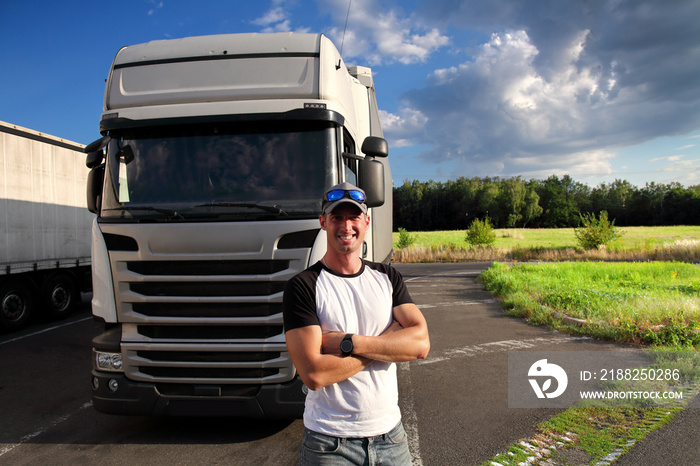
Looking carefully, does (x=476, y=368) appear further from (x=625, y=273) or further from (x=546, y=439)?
(x=625, y=273)

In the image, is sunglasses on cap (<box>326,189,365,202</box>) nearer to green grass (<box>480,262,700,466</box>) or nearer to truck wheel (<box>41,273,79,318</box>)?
green grass (<box>480,262,700,466</box>)

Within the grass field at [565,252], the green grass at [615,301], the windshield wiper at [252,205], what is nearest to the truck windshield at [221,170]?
the windshield wiper at [252,205]

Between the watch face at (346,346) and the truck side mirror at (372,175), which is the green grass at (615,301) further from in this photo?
the watch face at (346,346)

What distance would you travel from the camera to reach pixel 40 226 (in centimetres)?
952

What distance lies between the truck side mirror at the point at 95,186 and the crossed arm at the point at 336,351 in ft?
10.6

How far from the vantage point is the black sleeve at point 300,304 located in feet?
6.41

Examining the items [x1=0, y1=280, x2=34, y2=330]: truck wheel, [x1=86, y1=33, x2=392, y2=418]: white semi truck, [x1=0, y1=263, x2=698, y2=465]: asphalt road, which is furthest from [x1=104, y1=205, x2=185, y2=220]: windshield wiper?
[x1=0, y1=280, x2=34, y2=330]: truck wheel

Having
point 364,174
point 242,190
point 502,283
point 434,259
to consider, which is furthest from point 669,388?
point 434,259

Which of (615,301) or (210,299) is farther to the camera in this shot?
(615,301)

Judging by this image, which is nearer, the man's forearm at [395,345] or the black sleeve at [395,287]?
the man's forearm at [395,345]

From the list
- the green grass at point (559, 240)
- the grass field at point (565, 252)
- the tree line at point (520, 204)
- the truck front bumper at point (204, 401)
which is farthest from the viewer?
the tree line at point (520, 204)

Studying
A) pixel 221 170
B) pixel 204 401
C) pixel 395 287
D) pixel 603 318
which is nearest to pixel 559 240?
pixel 603 318

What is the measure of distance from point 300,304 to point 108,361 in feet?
8.83
